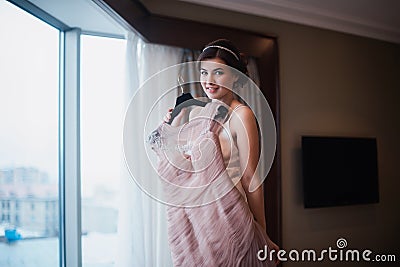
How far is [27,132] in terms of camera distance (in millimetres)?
1910

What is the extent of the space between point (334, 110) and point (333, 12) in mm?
700

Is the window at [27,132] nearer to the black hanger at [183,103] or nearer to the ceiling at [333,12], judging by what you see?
the black hanger at [183,103]

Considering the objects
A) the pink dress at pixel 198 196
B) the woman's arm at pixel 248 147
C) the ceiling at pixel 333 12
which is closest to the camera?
the pink dress at pixel 198 196

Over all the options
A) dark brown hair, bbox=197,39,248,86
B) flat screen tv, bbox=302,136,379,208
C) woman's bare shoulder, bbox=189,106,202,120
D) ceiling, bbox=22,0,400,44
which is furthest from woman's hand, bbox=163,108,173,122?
flat screen tv, bbox=302,136,379,208

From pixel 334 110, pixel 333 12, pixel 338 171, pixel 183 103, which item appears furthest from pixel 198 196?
pixel 333 12

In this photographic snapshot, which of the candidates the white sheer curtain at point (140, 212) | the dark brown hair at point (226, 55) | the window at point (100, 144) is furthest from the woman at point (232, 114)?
the window at point (100, 144)

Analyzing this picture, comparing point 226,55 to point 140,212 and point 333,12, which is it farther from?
point 333,12

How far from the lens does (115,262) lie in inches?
83.9

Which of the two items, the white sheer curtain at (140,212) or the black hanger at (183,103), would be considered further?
the white sheer curtain at (140,212)

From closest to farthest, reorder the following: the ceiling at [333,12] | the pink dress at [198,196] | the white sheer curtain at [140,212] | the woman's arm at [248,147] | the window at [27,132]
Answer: the window at [27,132] → the pink dress at [198,196] → the woman's arm at [248,147] → the white sheer curtain at [140,212] → the ceiling at [333,12]

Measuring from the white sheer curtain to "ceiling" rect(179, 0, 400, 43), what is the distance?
49 cm

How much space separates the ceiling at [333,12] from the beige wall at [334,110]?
5 centimetres

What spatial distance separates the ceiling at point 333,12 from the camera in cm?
256

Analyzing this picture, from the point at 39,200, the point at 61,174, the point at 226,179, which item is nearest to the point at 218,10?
the point at 226,179
